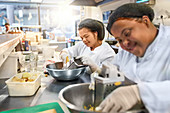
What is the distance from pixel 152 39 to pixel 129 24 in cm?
20

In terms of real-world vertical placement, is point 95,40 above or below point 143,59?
above

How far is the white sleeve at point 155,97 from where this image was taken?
68 cm

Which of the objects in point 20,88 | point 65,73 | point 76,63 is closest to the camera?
point 20,88

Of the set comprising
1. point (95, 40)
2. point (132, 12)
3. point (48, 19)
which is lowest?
→ point (95, 40)

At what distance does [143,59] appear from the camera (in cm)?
100

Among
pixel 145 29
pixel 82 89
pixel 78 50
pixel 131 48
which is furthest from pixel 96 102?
pixel 78 50

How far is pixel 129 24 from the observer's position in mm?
853

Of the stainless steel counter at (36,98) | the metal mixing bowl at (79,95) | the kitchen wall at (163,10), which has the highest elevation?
the kitchen wall at (163,10)

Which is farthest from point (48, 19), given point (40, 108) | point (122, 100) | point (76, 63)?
point (122, 100)

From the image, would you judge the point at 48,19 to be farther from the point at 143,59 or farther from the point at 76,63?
the point at 143,59

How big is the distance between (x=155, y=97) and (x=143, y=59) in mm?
361

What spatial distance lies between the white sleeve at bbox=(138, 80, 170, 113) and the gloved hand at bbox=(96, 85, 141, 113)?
Answer: 32 millimetres

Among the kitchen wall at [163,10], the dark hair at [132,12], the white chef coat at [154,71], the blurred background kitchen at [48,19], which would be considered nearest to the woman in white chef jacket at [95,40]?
the white chef coat at [154,71]

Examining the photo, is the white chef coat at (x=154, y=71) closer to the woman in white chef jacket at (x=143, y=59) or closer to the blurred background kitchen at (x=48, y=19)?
the woman in white chef jacket at (x=143, y=59)
